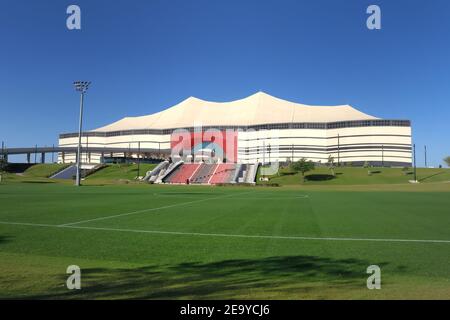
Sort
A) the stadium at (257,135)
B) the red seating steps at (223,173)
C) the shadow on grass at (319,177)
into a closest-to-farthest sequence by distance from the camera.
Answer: the red seating steps at (223,173), the shadow on grass at (319,177), the stadium at (257,135)

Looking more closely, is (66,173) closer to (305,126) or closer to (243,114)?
(305,126)

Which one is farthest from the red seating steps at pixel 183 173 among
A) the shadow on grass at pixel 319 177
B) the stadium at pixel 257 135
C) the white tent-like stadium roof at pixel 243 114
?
the white tent-like stadium roof at pixel 243 114

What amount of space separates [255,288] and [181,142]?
16368 cm

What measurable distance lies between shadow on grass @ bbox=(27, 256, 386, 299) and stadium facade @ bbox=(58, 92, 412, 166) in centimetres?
12241

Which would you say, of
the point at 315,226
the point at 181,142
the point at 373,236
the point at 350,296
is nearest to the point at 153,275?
the point at 350,296

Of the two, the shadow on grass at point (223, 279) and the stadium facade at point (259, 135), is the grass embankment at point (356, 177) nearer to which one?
the stadium facade at point (259, 135)

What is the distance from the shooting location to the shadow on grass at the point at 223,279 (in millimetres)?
5727

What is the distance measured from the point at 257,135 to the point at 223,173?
69.8 m

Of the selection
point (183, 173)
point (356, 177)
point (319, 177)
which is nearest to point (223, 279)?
point (319, 177)

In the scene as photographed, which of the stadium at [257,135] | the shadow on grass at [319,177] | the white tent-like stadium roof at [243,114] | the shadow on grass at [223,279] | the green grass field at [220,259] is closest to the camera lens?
the shadow on grass at [223,279]

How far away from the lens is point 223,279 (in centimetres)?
660

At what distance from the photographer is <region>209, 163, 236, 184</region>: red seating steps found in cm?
8862
